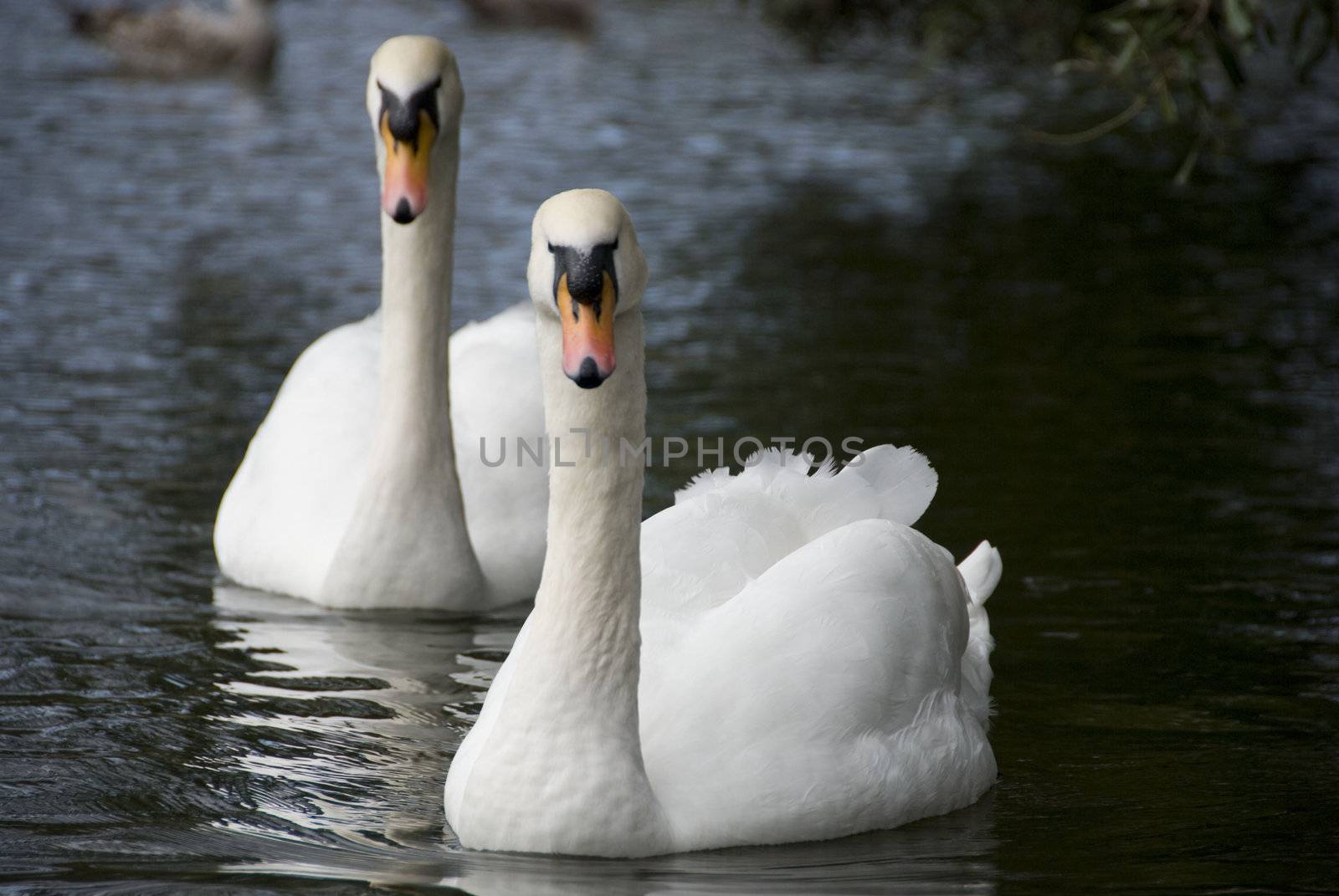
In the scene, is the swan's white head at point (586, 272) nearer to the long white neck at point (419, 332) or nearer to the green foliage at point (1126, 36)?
the long white neck at point (419, 332)

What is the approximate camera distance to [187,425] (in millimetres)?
10047

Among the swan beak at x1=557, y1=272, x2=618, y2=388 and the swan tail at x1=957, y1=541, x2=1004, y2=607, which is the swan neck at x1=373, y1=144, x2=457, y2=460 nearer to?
the swan tail at x1=957, y1=541, x2=1004, y2=607

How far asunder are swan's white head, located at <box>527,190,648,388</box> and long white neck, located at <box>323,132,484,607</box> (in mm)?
2916

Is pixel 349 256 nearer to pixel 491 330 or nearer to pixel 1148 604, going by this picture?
pixel 491 330

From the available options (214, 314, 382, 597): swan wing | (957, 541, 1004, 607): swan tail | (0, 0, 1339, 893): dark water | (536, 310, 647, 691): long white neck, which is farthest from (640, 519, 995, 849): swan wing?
(214, 314, 382, 597): swan wing

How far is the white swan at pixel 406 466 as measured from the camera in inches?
291

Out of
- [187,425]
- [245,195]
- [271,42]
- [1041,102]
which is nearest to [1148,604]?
[187,425]

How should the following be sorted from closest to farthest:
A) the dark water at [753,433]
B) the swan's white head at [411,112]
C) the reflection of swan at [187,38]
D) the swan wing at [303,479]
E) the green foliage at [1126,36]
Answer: the dark water at [753,433] → the swan's white head at [411,112] → the swan wing at [303,479] → the green foliage at [1126,36] → the reflection of swan at [187,38]

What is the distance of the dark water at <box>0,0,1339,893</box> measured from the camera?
535 cm

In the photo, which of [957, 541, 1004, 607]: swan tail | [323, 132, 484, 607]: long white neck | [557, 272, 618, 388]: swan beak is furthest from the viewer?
[323, 132, 484, 607]: long white neck

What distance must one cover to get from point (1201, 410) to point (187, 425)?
506 centimetres

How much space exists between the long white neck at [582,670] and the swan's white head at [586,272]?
0.51 ft

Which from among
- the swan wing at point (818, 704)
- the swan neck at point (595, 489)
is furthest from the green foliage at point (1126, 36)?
the swan neck at point (595, 489)

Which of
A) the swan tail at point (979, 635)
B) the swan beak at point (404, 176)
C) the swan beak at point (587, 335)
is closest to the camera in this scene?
→ the swan beak at point (587, 335)
